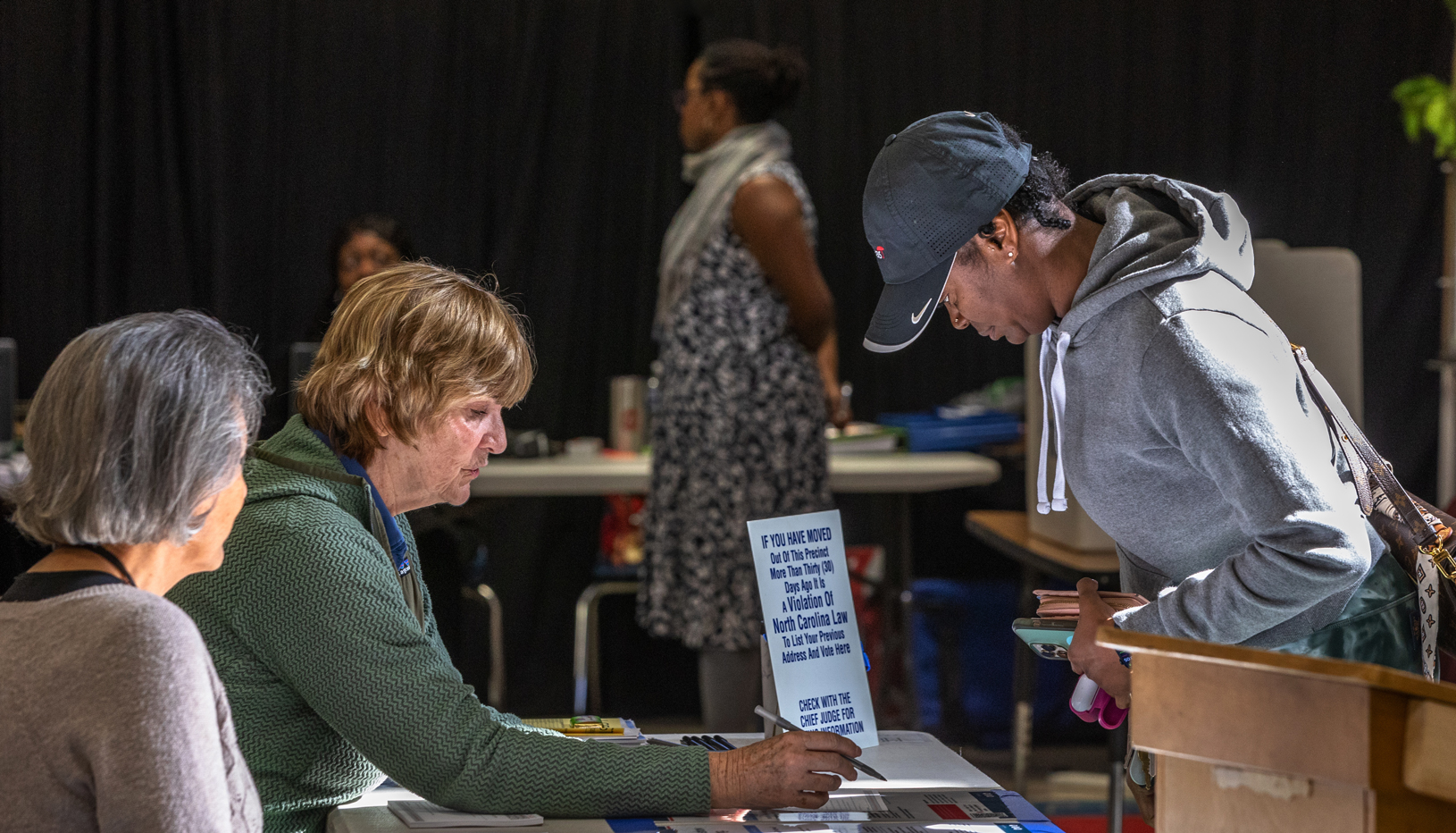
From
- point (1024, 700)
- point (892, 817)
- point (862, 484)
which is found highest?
point (892, 817)

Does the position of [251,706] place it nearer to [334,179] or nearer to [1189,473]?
[1189,473]

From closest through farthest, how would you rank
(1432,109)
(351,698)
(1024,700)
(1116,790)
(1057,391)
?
1. (351,698)
2. (1057,391)
3. (1116,790)
4. (1024,700)
5. (1432,109)

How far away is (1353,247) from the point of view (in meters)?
4.74

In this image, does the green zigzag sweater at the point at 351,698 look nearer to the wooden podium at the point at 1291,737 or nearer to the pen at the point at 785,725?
the pen at the point at 785,725

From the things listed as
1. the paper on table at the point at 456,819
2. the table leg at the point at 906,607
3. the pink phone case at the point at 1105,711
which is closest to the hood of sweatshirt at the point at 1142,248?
the pink phone case at the point at 1105,711

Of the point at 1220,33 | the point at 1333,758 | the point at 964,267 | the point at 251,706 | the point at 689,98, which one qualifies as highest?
the point at 1220,33

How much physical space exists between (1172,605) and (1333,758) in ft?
1.80

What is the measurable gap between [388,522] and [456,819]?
1.16ft

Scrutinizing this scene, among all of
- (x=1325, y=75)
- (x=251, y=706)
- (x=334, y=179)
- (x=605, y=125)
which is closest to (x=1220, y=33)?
(x=1325, y=75)

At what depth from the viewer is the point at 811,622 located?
1.56 metres

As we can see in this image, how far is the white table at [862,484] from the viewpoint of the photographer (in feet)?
11.9

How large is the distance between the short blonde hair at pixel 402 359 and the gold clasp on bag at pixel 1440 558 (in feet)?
3.43

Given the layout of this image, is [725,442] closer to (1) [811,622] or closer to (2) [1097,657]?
(1) [811,622]

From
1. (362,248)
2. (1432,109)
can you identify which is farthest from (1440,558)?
(362,248)
